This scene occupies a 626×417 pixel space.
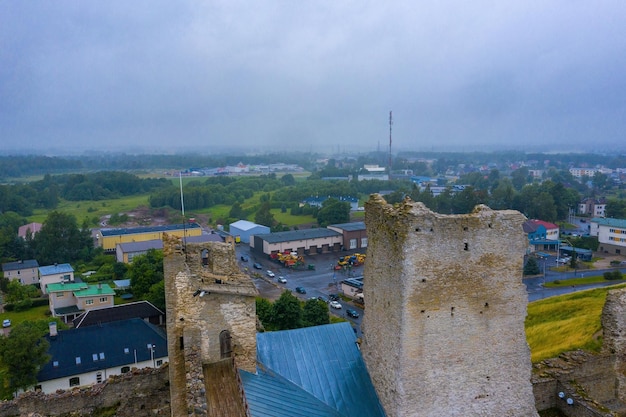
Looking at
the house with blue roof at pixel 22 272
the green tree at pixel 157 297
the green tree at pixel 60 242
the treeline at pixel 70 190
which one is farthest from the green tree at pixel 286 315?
the treeline at pixel 70 190

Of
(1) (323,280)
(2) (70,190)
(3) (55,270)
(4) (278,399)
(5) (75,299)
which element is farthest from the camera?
(2) (70,190)

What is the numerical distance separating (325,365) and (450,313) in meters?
3.99

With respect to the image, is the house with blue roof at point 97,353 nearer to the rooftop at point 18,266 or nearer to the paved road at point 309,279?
the paved road at point 309,279

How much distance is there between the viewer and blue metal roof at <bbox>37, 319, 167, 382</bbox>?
25.1 metres

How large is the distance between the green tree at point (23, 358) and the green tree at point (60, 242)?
39.9 meters

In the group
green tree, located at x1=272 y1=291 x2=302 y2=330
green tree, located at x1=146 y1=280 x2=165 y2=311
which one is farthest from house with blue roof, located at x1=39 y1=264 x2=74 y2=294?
green tree, located at x1=272 y1=291 x2=302 y2=330

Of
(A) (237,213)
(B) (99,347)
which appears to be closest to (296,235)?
(A) (237,213)

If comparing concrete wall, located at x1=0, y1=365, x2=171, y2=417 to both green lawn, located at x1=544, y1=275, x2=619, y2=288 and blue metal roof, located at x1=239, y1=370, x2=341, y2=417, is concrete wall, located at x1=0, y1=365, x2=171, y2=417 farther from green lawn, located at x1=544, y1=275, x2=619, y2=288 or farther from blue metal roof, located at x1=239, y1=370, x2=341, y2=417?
green lawn, located at x1=544, y1=275, x2=619, y2=288

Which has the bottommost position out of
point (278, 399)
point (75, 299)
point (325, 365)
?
point (75, 299)

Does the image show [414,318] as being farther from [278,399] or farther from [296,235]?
[296,235]

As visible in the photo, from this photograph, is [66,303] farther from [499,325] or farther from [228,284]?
[499,325]

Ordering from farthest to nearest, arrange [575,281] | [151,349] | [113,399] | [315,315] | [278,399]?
[575,281] → [315,315] → [151,349] → [113,399] → [278,399]

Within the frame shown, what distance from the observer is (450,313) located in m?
11.5

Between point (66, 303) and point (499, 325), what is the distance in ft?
130
